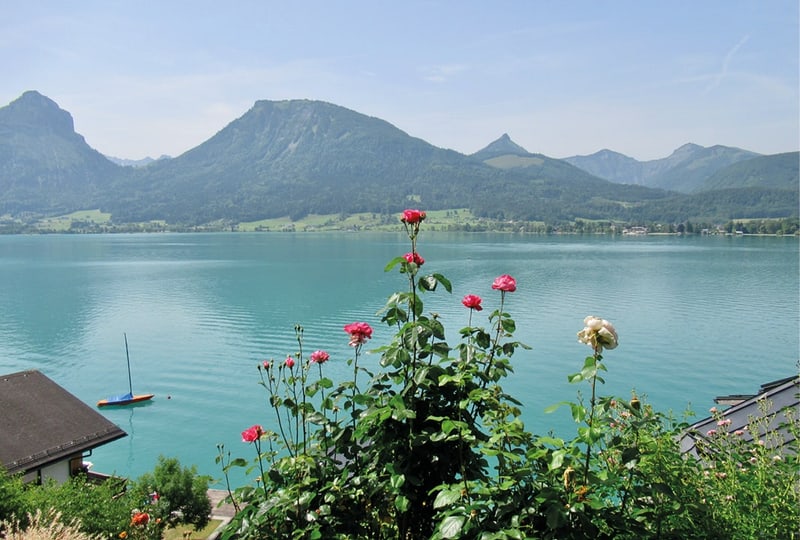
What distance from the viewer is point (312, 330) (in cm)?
4141

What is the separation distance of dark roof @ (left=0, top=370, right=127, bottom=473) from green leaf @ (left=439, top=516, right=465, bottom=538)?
1253cm

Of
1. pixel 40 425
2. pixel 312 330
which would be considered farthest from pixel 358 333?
pixel 312 330

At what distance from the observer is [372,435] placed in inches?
129

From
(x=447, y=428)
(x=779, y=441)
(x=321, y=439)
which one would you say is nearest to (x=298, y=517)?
(x=321, y=439)

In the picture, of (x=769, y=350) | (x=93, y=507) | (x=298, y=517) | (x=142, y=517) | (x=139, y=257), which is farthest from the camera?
(x=139, y=257)

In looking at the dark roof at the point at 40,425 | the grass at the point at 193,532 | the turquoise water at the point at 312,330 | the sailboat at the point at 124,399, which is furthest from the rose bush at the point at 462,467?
the sailboat at the point at 124,399

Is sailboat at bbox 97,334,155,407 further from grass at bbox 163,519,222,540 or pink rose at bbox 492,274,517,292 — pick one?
pink rose at bbox 492,274,517,292

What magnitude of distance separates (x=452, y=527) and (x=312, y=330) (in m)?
39.7

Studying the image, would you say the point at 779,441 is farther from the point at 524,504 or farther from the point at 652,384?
the point at 652,384

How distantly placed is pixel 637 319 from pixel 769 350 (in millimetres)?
10475

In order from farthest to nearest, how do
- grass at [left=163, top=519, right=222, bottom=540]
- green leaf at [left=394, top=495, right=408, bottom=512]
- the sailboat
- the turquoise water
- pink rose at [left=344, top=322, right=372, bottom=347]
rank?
the sailboat → the turquoise water → grass at [left=163, top=519, right=222, bottom=540] → pink rose at [left=344, top=322, right=372, bottom=347] → green leaf at [left=394, top=495, right=408, bottom=512]

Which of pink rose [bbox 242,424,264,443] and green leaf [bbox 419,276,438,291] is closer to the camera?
green leaf [bbox 419,276,438,291]

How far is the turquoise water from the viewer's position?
26.8 meters

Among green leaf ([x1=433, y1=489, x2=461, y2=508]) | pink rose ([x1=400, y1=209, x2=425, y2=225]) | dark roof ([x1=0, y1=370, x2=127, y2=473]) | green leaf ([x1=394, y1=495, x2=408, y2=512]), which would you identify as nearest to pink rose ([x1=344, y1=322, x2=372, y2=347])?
pink rose ([x1=400, y1=209, x2=425, y2=225])
